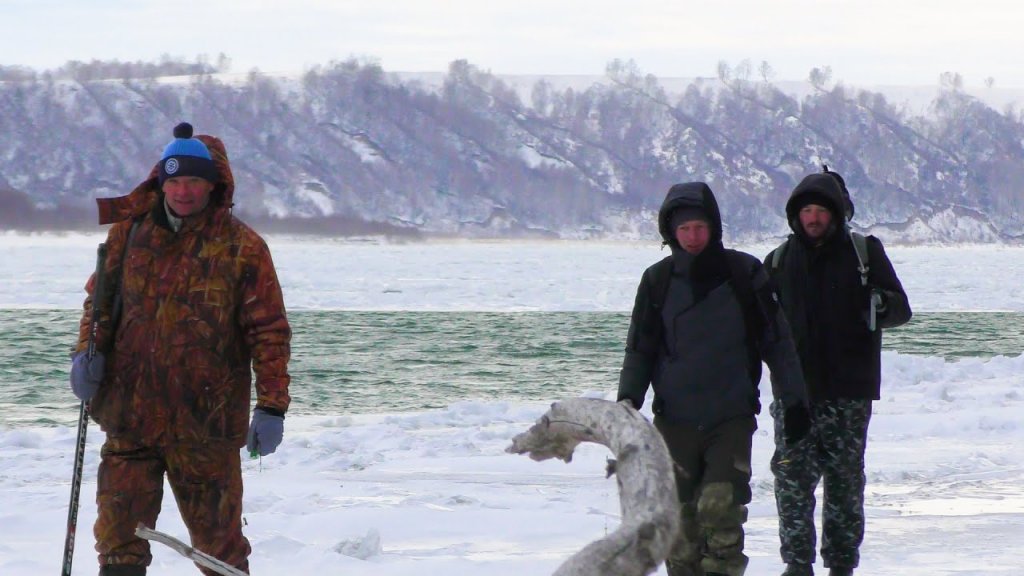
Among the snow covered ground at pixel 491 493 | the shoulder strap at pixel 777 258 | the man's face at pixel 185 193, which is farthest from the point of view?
the snow covered ground at pixel 491 493

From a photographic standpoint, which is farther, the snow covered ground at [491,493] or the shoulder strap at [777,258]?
the snow covered ground at [491,493]

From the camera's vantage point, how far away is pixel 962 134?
150 metres

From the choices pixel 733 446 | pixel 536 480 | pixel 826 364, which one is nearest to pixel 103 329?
pixel 733 446

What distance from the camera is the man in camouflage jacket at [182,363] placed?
348 cm

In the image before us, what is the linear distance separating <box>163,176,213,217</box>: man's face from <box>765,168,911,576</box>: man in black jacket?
7.11ft

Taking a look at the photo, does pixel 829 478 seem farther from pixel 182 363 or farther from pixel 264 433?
pixel 182 363

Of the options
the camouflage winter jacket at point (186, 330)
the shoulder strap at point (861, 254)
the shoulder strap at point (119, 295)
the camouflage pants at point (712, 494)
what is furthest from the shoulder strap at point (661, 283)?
the shoulder strap at point (119, 295)

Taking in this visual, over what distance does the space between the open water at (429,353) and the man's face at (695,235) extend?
8014 millimetres

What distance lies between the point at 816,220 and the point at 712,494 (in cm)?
115

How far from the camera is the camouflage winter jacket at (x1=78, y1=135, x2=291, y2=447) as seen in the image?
137 inches

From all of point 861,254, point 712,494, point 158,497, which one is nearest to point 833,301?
point 861,254

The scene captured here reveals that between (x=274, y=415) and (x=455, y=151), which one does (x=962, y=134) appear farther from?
(x=274, y=415)

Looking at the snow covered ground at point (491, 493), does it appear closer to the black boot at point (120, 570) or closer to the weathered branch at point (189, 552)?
the black boot at point (120, 570)

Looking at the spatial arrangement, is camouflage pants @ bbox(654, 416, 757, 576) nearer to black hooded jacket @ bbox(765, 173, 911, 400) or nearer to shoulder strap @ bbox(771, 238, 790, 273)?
black hooded jacket @ bbox(765, 173, 911, 400)
